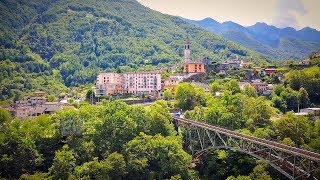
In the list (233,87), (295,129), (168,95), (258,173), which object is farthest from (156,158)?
(168,95)

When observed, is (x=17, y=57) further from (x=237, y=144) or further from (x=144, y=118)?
(x=237, y=144)

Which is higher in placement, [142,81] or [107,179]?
[142,81]

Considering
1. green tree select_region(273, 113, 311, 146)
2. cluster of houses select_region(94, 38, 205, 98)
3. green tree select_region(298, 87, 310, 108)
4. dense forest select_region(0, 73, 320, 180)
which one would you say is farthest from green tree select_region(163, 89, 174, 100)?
green tree select_region(273, 113, 311, 146)

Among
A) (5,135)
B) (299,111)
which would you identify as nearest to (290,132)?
(299,111)

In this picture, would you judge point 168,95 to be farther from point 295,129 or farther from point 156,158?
point 295,129

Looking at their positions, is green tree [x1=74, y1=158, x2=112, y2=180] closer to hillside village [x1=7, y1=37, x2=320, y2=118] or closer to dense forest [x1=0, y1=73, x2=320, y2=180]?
dense forest [x1=0, y1=73, x2=320, y2=180]

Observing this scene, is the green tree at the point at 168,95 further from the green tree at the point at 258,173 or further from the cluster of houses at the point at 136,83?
the green tree at the point at 258,173
